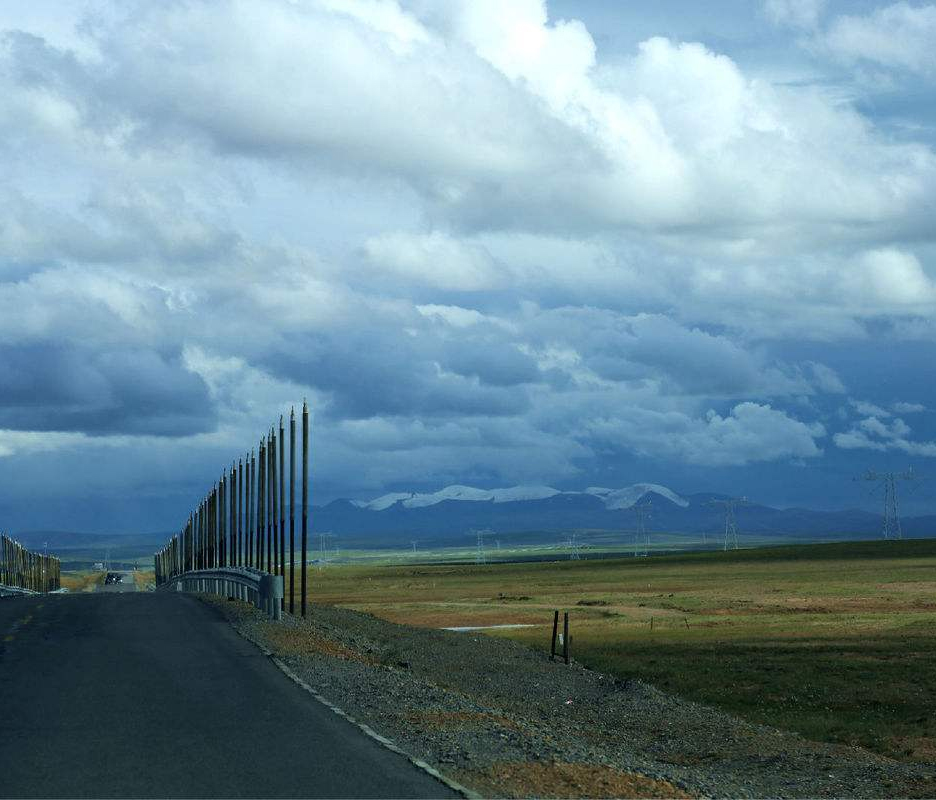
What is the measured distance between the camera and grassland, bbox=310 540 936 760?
26.3m

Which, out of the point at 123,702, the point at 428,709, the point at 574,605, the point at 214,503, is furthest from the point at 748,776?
the point at 214,503

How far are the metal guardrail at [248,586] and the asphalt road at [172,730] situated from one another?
7.77 m

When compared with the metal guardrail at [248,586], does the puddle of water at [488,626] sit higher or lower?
lower

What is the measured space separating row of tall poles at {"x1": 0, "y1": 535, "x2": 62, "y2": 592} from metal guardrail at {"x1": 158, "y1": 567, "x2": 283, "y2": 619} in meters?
70.1

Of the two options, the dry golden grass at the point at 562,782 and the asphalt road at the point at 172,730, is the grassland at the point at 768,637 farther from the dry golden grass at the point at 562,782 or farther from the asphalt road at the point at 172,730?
the asphalt road at the point at 172,730

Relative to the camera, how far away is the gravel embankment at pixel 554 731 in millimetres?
13773

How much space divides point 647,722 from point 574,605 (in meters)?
40.2

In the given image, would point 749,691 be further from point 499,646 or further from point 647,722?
point 499,646

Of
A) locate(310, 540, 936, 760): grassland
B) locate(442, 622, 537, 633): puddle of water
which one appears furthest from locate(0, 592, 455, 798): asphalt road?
locate(442, 622, 537, 633): puddle of water

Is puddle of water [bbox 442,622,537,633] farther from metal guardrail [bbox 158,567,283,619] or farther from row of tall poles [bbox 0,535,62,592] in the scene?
row of tall poles [bbox 0,535,62,592]

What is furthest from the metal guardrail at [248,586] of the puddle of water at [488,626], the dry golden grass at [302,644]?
the puddle of water at [488,626]

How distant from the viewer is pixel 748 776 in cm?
1844

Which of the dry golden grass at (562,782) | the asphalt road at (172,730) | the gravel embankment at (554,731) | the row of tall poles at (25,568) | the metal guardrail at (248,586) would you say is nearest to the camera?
the asphalt road at (172,730)

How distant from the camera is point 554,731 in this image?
19250 millimetres
